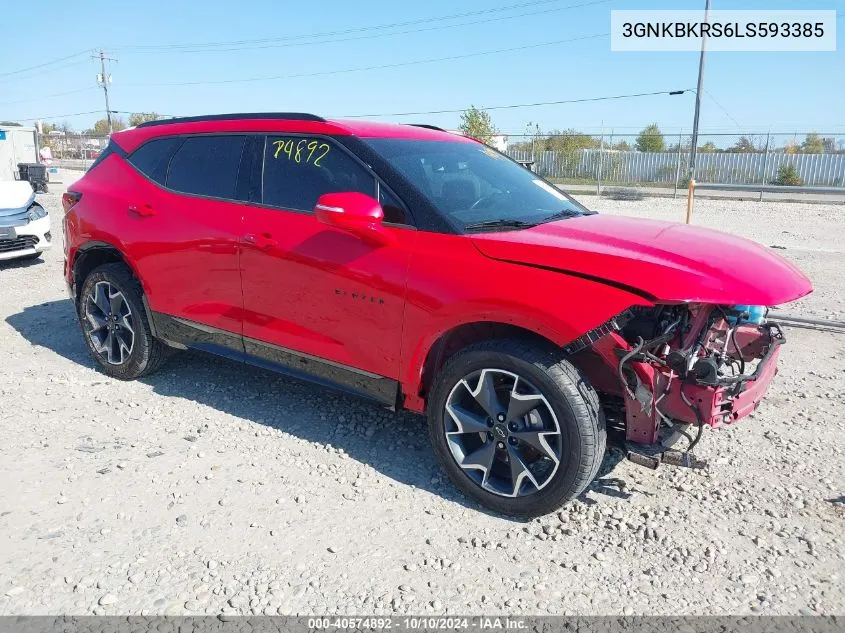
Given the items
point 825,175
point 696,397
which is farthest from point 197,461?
point 825,175

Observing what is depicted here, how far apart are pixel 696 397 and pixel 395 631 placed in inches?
62.1

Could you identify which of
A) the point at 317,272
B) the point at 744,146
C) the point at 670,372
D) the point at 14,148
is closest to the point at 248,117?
the point at 317,272

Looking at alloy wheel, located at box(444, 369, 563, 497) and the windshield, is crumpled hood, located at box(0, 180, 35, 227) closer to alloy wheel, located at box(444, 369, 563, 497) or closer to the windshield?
the windshield

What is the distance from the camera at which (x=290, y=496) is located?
3.41m

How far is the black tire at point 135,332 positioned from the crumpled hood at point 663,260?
2755 mm

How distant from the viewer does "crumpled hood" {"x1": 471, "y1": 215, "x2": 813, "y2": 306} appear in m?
2.71

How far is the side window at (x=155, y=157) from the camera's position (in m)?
4.57

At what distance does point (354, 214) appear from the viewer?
3273 mm

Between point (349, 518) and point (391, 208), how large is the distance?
1.57 meters

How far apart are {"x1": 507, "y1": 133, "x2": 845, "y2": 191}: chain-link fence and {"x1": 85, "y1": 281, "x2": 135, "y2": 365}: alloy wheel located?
2495cm

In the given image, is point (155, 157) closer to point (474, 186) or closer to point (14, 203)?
point (474, 186)

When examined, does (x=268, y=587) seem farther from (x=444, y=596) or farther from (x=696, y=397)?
(x=696, y=397)

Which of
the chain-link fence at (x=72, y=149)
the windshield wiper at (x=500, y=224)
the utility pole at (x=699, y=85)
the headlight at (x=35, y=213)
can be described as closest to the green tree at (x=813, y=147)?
the utility pole at (x=699, y=85)

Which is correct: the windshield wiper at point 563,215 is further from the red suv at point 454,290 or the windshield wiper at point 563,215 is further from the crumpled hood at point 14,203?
the crumpled hood at point 14,203
